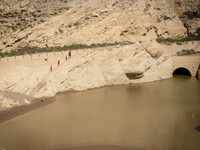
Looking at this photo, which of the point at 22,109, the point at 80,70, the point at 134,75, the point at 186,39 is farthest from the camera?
the point at 186,39

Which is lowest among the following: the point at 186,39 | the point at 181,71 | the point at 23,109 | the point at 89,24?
the point at 23,109

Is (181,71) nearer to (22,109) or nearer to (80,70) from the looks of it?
(80,70)

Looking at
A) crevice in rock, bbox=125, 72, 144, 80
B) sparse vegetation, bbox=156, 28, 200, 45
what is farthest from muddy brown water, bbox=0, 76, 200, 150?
sparse vegetation, bbox=156, 28, 200, 45

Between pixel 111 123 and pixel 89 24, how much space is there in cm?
1381

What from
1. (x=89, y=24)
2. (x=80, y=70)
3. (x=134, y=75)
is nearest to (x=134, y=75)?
(x=134, y=75)

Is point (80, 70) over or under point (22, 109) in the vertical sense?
over

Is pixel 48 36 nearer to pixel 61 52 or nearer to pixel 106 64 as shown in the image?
pixel 61 52

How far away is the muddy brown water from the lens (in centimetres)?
1313

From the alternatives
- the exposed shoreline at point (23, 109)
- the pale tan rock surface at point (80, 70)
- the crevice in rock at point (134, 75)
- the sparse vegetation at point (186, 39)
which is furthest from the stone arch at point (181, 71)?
the exposed shoreline at point (23, 109)

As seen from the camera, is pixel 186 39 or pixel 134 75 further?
pixel 186 39

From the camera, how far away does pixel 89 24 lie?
2677 cm

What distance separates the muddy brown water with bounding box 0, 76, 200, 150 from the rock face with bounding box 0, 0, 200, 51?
24.2 ft

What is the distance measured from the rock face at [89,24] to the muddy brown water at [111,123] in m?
7.37

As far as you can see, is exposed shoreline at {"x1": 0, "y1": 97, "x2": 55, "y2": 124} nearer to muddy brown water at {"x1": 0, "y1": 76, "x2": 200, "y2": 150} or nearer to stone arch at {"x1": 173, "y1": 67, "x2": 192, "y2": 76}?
muddy brown water at {"x1": 0, "y1": 76, "x2": 200, "y2": 150}
